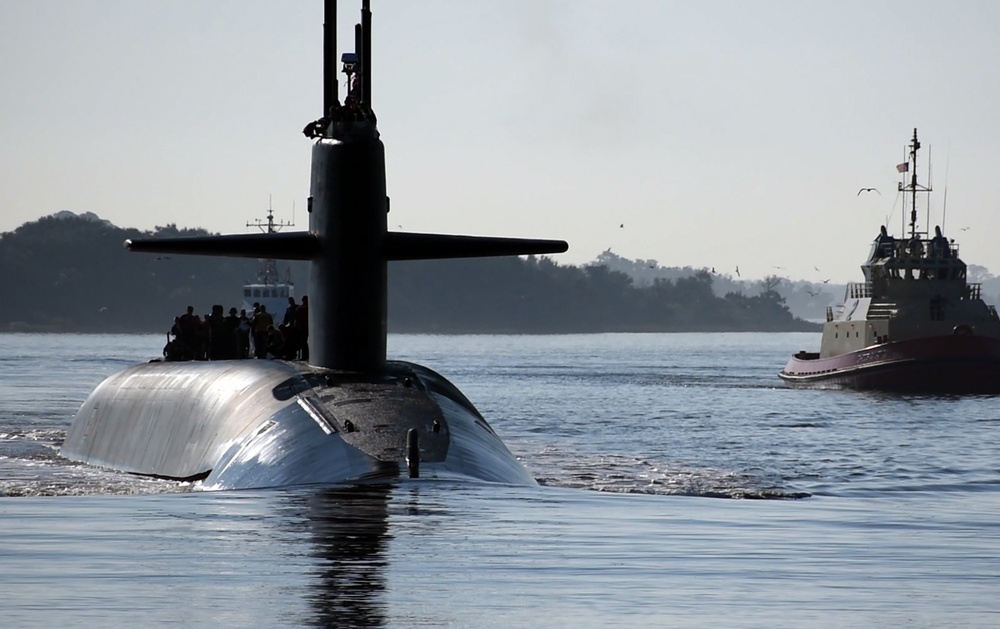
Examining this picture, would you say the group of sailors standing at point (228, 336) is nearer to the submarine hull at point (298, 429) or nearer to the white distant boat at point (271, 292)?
the submarine hull at point (298, 429)

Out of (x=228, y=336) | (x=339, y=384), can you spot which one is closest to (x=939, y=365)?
(x=228, y=336)

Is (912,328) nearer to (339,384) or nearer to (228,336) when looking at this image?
(228,336)

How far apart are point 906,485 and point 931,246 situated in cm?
4351

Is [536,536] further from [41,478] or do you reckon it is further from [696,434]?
[696,434]

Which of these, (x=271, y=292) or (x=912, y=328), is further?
(x=271, y=292)

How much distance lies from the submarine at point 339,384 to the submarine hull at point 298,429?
3cm

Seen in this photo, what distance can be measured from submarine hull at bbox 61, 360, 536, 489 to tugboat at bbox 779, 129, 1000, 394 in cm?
4033

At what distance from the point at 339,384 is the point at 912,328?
160 ft

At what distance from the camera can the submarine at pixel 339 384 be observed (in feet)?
49.3

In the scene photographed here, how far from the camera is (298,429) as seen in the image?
1608cm

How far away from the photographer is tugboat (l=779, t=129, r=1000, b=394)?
57.6m

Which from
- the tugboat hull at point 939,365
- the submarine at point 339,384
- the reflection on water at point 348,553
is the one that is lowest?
the tugboat hull at point 939,365

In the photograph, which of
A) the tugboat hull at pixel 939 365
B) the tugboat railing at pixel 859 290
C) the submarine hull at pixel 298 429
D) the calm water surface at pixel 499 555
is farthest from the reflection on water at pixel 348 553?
the tugboat railing at pixel 859 290

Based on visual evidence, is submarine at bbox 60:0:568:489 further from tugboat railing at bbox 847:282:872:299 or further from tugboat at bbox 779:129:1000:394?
tugboat railing at bbox 847:282:872:299
